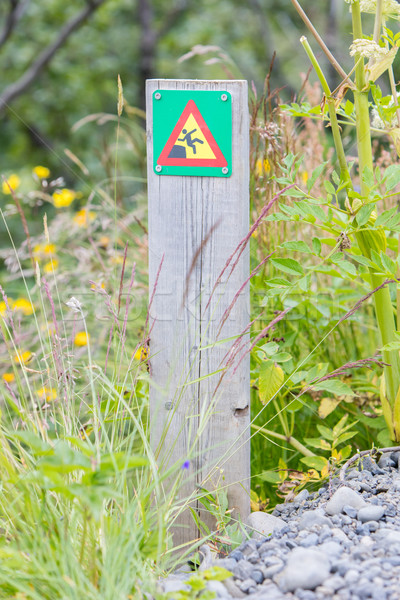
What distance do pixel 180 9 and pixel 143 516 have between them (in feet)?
29.9

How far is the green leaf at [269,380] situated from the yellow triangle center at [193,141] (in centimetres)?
61

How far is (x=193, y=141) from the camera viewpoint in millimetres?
1668

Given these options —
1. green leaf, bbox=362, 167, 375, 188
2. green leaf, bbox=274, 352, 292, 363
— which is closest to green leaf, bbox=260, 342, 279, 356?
green leaf, bbox=274, 352, 292, 363

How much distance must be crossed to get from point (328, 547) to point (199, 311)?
705 mm

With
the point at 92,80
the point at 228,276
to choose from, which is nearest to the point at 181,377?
the point at 228,276

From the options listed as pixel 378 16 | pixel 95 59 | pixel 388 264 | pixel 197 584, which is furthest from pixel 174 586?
pixel 95 59

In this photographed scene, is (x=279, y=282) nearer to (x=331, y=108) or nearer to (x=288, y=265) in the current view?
(x=288, y=265)

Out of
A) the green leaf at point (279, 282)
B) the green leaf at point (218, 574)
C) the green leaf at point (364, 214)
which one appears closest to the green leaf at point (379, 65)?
the green leaf at point (364, 214)

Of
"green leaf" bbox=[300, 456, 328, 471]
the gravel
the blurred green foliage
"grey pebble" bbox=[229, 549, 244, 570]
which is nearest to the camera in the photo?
the gravel

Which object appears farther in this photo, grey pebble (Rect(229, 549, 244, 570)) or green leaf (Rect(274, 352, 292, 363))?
green leaf (Rect(274, 352, 292, 363))

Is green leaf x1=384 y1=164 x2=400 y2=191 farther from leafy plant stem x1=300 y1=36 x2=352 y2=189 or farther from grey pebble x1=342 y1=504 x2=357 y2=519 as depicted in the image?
grey pebble x1=342 y1=504 x2=357 y2=519

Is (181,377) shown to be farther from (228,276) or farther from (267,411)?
(267,411)

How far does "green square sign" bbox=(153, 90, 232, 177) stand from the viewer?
1.64m

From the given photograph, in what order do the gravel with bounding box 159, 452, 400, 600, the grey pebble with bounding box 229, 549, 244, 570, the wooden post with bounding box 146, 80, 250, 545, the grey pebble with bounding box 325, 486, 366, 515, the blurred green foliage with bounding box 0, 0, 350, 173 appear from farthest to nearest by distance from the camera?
the blurred green foliage with bounding box 0, 0, 350, 173
the wooden post with bounding box 146, 80, 250, 545
the grey pebble with bounding box 325, 486, 366, 515
the grey pebble with bounding box 229, 549, 244, 570
the gravel with bounding box 159, 452, 400, 600
